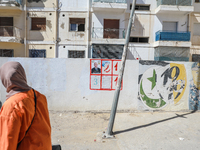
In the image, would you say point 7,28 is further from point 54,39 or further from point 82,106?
point 82,106

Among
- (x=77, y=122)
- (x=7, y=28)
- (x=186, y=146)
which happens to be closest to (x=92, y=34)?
(x=7, y=28)

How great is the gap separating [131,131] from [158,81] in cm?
235

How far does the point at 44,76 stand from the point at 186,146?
4.77 m

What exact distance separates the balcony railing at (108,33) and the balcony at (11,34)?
6.70m

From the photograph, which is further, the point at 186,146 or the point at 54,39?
the point at 54,39

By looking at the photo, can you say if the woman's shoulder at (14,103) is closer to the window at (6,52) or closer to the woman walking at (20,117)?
the woman walking at (20,117)

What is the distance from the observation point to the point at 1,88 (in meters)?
5.98

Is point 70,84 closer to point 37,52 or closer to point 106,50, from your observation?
point 106,50

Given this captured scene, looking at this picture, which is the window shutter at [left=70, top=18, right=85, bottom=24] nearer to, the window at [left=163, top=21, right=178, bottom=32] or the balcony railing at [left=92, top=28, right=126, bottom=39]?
the balcony railing at [left=92, top=28, right=126, bottom=39]

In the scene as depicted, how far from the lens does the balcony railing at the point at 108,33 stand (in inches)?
609

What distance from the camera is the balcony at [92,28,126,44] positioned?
49.4ft

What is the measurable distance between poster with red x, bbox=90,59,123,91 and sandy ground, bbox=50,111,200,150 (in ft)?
3.39

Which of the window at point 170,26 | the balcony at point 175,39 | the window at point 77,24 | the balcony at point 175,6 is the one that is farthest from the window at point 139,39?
the window at point 77,24

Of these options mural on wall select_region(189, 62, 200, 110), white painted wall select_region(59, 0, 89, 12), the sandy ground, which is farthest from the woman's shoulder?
white painted wall select_region(59, 0, 89, 12)
